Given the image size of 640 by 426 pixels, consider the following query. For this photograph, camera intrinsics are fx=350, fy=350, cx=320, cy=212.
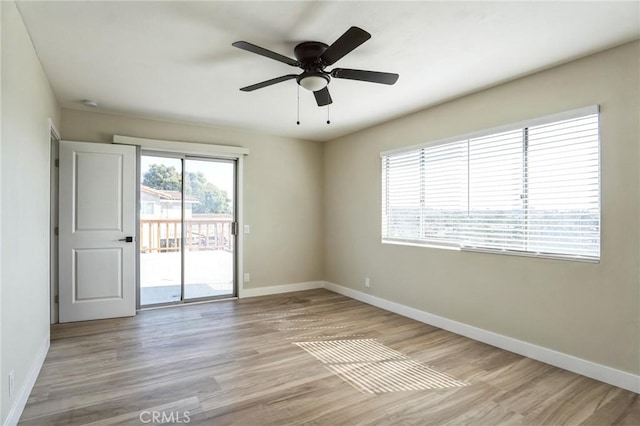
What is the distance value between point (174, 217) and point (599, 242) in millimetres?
4657

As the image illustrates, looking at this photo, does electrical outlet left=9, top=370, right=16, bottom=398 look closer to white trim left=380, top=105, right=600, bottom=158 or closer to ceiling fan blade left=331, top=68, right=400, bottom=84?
ceiling fan blade left=331, top=68, right=400, bottom=84

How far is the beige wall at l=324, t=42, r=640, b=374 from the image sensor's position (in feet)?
8.30

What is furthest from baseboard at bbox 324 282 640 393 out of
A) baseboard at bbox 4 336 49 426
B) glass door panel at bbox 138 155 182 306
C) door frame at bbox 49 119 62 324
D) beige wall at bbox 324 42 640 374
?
door frame at bbox 49 119 62 324

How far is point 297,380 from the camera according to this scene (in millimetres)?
2689

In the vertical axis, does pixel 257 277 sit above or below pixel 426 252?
below

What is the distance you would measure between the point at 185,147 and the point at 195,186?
0.56 metres

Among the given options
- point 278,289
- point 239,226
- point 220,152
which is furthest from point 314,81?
point 278,289

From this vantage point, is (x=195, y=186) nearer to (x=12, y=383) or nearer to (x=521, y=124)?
(x=12, y=383)

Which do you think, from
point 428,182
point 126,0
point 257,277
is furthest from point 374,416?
point 257,277

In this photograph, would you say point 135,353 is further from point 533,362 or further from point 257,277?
point 533,362

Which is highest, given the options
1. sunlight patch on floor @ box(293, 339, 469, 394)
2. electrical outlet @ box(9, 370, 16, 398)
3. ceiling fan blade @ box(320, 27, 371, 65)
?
ceiling fan blade @ box(320, 27, 371, 65)

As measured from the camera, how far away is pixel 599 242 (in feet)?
8.80

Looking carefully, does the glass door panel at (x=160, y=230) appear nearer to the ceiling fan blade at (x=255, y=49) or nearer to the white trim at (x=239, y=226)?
the white trim at (x=239, y=226)

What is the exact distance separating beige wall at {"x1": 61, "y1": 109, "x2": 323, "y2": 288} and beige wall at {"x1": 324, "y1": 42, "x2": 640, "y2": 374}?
56.9 inches
